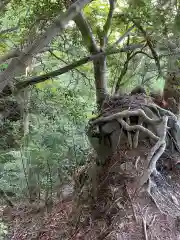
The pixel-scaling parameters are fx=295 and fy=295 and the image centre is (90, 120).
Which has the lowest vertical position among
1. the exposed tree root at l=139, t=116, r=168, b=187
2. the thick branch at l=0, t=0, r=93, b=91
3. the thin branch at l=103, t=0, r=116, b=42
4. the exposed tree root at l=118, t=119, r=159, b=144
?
the exposed tree root at l=139, t=116, r=168, b=187

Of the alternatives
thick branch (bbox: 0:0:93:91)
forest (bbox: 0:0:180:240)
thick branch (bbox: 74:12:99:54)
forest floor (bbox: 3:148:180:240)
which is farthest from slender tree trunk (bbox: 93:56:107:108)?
thick branch (bbox: 0:0:93:91)

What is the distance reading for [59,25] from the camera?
2.47 meters

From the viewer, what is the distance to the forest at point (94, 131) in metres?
3.63

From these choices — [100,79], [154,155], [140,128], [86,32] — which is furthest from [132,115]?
[86,32]

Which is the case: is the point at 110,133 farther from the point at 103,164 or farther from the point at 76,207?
the point at 76,207

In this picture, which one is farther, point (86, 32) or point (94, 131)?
point (94, 131)

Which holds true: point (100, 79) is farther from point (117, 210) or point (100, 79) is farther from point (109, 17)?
point (117, 210)

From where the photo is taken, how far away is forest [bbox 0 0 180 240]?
11.9 feet

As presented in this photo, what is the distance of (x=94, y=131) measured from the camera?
Result: 17.6 feet

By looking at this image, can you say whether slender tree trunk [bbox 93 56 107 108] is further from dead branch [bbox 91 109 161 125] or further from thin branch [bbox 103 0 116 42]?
dead branch [bbox 91 109 161 125]

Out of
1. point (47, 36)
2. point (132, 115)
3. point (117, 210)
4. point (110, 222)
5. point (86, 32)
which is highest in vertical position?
point (86, 32)

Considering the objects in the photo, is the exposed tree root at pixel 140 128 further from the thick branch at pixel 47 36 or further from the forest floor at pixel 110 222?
the thick branch at pixel 47 36

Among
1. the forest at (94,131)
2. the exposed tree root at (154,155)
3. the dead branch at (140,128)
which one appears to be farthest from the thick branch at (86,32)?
the exposed tree root at (154,155)

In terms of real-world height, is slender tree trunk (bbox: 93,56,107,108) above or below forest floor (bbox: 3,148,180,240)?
above
